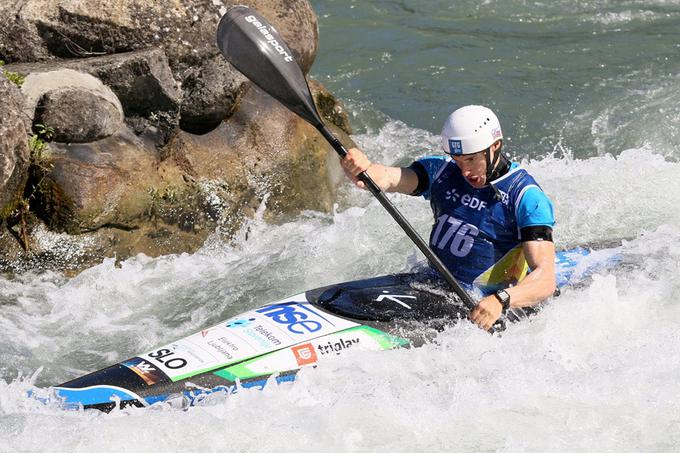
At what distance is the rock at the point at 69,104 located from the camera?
720cm

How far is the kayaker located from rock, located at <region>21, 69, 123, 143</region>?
2.52 m

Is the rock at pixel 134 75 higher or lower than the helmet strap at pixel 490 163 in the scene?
lower

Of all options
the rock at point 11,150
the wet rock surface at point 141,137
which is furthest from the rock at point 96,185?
the rock at point 11,150

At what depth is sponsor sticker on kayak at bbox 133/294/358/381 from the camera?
17.0ft

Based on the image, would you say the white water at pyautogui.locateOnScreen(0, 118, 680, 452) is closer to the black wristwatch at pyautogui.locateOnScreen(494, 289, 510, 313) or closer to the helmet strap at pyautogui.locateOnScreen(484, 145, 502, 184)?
the black wristwatch at pyautogui.locateOnScreen(494, 289, 510, 313)

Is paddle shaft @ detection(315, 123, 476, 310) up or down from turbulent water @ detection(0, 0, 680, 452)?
up

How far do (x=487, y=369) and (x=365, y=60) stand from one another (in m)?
6.70

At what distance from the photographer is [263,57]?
566 centimetres

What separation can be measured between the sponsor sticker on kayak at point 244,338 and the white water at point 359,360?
209mm

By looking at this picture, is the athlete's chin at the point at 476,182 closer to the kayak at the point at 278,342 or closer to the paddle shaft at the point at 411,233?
the paddle shaft at the point at 411,233

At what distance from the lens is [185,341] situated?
17.7 feet

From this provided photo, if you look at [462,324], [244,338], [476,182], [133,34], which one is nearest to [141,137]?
[133,34]

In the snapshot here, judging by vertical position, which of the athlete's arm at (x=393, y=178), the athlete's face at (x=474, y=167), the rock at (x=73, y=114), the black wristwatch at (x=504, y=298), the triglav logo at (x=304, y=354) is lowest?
the triglav logo at (x=304, y=354)

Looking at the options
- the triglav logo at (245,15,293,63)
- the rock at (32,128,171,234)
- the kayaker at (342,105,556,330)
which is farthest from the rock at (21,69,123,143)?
the kayaker at (342,105,556,330)
